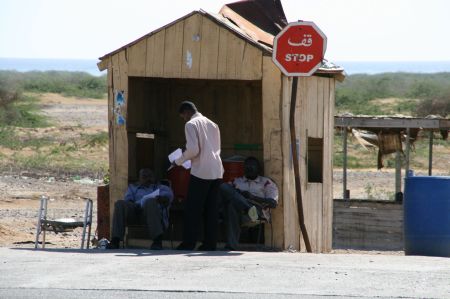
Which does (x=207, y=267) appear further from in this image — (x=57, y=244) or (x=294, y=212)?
(x=57, y=244)

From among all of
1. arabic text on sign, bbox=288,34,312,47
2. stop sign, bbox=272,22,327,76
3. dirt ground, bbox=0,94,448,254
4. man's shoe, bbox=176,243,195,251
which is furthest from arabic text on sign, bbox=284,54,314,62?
dirt ground, bbox=0,94,448,254

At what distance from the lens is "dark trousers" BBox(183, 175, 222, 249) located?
12523 millimetres

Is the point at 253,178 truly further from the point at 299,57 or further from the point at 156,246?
the point at 299,57

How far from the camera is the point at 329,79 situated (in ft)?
47.0

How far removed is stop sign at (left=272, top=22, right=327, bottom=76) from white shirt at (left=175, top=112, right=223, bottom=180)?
1062mm

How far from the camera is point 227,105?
15.2 metres

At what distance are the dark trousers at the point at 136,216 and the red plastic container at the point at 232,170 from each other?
129 centimetres

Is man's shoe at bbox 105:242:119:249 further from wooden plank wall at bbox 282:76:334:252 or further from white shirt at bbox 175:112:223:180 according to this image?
wooden plank wall at bbox 282:76:334:252

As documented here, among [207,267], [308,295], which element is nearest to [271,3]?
[207,267]

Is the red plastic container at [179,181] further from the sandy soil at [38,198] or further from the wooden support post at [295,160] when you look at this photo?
the sandy soil at [38,198]

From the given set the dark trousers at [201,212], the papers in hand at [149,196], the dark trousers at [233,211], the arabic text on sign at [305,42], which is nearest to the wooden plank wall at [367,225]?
the dark trousers at [233,211]

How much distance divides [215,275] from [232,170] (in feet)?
13.1

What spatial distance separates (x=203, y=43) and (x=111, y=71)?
1.20 metres

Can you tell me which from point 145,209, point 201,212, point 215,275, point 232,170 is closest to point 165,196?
point 145,209
